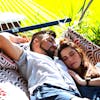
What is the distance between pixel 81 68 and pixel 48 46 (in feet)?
0.76

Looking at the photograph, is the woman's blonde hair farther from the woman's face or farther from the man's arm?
the man's arm

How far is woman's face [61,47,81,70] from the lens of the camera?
179 centimetres

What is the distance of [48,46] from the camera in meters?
1.87

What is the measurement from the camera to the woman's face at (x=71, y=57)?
1793 mm

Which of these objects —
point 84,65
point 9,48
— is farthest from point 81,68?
point 9,48

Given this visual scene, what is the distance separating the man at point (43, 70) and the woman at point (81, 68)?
0.05 metres

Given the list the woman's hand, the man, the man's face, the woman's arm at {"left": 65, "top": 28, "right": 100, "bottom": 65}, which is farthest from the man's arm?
the woman's arm at {"left": 65, "top": 28, "right": 100, "bottom": 65}

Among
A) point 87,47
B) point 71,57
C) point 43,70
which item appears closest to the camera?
point 43,70

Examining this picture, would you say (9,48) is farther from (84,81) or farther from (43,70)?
(84,81)

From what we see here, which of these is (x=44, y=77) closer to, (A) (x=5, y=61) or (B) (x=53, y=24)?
(A) (x=5, y=61)

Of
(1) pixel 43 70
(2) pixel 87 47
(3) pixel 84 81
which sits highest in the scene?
(2) pixel 87 47

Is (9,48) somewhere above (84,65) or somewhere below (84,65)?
above

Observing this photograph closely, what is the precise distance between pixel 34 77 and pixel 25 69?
111mm

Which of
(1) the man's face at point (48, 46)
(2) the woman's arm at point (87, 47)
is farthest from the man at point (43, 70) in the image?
(2) the woman's arm at point (87, 47)
